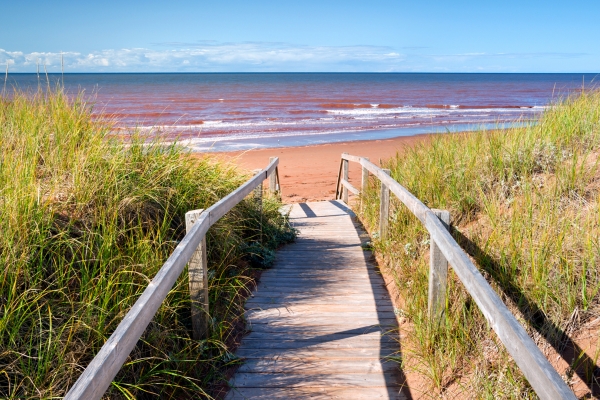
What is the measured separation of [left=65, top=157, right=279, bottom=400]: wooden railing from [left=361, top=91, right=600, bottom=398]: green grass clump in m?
1.62

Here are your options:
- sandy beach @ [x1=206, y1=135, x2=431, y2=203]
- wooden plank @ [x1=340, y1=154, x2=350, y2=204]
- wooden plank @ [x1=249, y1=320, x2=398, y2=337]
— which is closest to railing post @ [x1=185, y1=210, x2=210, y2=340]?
wooden plank @ [x1=249, y1=320, x2=398, y2=337]

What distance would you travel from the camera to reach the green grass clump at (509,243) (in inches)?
126

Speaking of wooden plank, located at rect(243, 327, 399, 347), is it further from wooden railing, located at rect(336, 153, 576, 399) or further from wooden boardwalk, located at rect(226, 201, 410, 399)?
wooden railing, located at rect(336, 153, 576, 399)

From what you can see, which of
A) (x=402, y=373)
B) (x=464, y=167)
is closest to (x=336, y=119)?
(x=464, y=167)

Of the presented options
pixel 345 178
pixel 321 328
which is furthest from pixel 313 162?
pixel 321 328

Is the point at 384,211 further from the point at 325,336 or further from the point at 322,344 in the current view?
the point at 322,344

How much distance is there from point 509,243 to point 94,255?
3066 millimetres

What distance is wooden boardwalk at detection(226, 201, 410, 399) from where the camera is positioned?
347 cm

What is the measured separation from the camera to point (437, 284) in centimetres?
373

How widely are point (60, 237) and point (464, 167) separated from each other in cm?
421

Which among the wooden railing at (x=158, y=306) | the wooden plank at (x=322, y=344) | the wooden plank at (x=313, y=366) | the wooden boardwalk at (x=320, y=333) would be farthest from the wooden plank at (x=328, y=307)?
the wooden railing at (x=158, y=306)

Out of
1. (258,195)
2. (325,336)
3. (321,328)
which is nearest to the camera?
(325,336)

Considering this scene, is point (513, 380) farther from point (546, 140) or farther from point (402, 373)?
point (546, 140)

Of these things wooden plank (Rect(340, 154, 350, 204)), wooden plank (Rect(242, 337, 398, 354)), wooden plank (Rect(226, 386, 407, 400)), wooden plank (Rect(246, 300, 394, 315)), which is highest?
wooden plank (Rect(340, 154, 350, 204))
